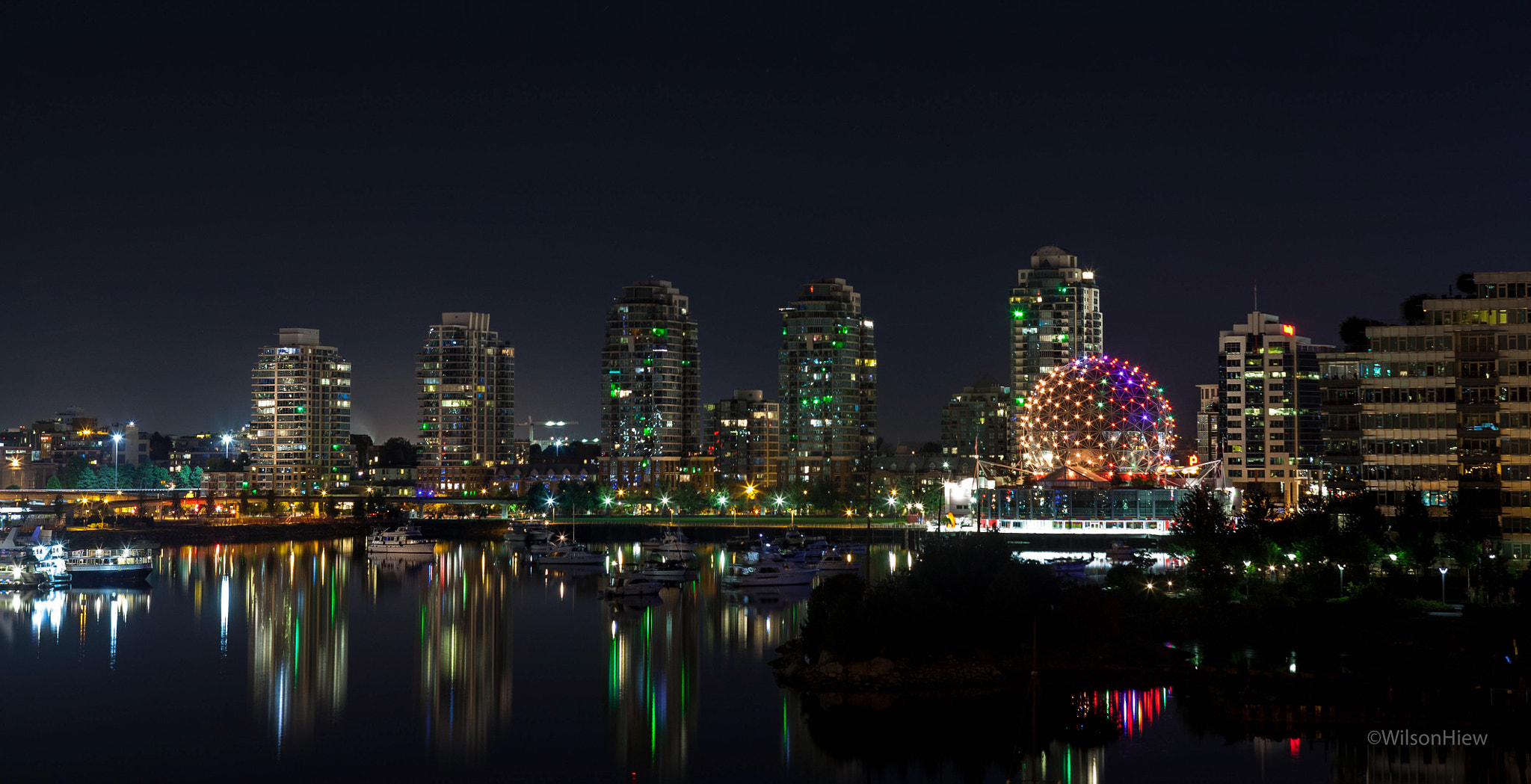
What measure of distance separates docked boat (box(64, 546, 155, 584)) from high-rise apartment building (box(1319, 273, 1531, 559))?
81.9 m

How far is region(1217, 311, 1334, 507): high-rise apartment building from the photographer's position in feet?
509

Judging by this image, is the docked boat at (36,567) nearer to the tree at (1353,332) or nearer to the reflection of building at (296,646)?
the reflection of building at (296,646)

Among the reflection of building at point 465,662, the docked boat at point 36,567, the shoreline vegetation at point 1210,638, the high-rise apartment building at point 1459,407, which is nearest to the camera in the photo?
the shoreline vegetation at point 1210,638

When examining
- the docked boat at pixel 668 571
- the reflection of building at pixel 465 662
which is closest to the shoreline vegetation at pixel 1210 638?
the reflection of building at pixel 465 662

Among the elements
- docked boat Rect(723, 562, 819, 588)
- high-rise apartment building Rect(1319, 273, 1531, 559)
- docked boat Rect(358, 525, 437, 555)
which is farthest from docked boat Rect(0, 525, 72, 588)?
high-rise apartment building Rect(1319, 273, 1531, 559)

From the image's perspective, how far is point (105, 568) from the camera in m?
103

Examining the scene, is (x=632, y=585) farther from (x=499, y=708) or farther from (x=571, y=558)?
(x=499, y=708)

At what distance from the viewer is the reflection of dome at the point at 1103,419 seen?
112062 millimetres

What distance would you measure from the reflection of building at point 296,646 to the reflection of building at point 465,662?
3.99m

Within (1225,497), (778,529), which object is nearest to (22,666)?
(1225,497)

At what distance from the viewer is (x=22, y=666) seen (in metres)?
65.1

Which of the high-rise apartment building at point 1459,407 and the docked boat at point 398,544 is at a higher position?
the high-rise apartment building at point 1459,407

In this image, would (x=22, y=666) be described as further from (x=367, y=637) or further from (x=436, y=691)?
(x=436, y=691)

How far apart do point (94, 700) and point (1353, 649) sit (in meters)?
50.2
